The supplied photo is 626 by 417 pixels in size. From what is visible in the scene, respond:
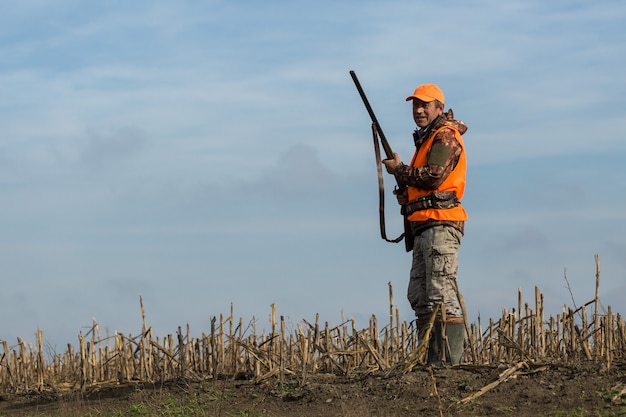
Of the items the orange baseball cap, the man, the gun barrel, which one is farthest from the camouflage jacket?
the gun barrel

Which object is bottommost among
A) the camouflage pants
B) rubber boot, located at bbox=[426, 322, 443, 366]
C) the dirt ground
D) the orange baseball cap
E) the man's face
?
the dirt ground

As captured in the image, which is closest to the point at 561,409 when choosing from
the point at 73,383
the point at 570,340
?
the point at 570,340

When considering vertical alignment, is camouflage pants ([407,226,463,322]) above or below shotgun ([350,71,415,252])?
below

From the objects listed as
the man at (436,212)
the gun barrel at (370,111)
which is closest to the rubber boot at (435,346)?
the man at (436,212)

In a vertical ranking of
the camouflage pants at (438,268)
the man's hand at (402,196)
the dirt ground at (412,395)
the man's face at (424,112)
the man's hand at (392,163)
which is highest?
the man's face at (424,112)

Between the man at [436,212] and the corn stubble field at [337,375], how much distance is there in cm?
32

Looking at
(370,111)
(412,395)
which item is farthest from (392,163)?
(412,395)

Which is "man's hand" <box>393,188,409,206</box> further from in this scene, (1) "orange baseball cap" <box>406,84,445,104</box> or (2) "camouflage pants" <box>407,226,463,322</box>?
(1) "orange baseball cap" <box>406,84,445,104</box>

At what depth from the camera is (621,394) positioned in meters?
8.77

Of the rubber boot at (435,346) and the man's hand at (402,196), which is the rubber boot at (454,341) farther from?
the man's hand at (402,196)

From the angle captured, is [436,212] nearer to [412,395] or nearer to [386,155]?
[386,155]

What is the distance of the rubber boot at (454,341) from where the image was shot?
33.1 feet

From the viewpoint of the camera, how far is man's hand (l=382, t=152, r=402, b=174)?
33.5 ft

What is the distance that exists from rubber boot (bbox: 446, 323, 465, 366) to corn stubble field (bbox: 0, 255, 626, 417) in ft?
0.44
